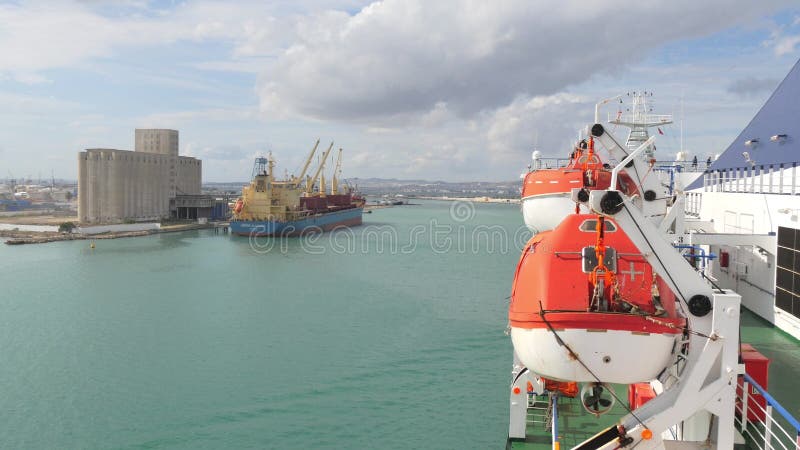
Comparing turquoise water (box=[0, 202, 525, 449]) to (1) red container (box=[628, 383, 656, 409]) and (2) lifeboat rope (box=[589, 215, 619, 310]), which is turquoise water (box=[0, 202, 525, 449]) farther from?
(2) lifeboat rope (box=[589, 215, 619, 310])

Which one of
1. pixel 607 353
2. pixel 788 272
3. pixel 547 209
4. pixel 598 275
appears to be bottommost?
pixel 788 272

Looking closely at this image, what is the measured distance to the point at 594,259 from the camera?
5.61m

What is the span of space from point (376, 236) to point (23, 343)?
43.4 meters

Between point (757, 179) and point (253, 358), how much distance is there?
59.1ft

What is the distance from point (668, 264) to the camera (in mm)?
5742

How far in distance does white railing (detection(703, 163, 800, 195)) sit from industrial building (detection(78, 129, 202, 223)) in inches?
2368

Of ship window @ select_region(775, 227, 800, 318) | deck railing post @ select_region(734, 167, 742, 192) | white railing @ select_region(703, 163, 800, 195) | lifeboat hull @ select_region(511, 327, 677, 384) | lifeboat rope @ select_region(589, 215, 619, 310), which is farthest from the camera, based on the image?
deck railing post @ select_region(734, 167, 742, 192)

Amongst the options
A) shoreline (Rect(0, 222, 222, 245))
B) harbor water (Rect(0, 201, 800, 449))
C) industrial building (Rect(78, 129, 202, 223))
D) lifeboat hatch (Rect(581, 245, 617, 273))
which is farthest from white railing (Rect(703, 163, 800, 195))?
industrial building (Rect(78, 129, 202, 223))

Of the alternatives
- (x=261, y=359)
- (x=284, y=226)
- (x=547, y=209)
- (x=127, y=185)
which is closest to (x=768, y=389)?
(x=547, y=209)

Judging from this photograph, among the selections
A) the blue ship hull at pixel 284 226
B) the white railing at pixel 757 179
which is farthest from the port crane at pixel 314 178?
the white railing at pixel 757 179

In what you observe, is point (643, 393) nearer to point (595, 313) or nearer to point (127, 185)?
point (595, 313)

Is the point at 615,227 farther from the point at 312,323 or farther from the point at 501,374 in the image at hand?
the point at 312,323

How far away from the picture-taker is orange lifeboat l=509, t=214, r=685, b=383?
5.39 meters

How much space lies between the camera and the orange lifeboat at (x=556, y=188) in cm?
1012
